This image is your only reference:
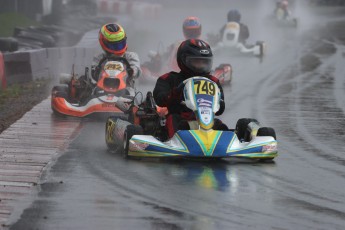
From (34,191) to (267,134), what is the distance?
119 inches

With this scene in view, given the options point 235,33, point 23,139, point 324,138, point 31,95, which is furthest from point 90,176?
point 235,33

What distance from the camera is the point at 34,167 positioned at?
9422 millimetres

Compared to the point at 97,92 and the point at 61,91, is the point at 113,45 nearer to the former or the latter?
the point at 97,92

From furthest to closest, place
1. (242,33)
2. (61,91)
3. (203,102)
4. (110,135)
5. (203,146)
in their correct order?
(242,33) → (61,91) → (110,135) → (203,102) → (203,146)

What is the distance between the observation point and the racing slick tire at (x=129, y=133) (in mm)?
10088

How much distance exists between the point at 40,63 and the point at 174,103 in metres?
9.83

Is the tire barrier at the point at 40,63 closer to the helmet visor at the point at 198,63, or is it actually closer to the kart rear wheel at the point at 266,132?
the helmet visor at the point at 198,63

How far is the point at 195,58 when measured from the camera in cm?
1056

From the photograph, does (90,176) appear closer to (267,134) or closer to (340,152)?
(267,134)

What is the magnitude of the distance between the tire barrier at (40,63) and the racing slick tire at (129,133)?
667cm

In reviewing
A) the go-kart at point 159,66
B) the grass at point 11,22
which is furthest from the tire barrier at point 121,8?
the go-kart at point 159,66

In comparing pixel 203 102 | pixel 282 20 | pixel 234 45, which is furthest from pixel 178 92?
pixel 282 20

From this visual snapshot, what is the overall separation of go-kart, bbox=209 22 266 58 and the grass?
18.0ft

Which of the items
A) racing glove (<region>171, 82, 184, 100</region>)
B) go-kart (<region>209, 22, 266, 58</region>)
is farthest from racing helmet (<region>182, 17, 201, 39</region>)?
racing glove (<region>171, 82, 184, 100</region>)
